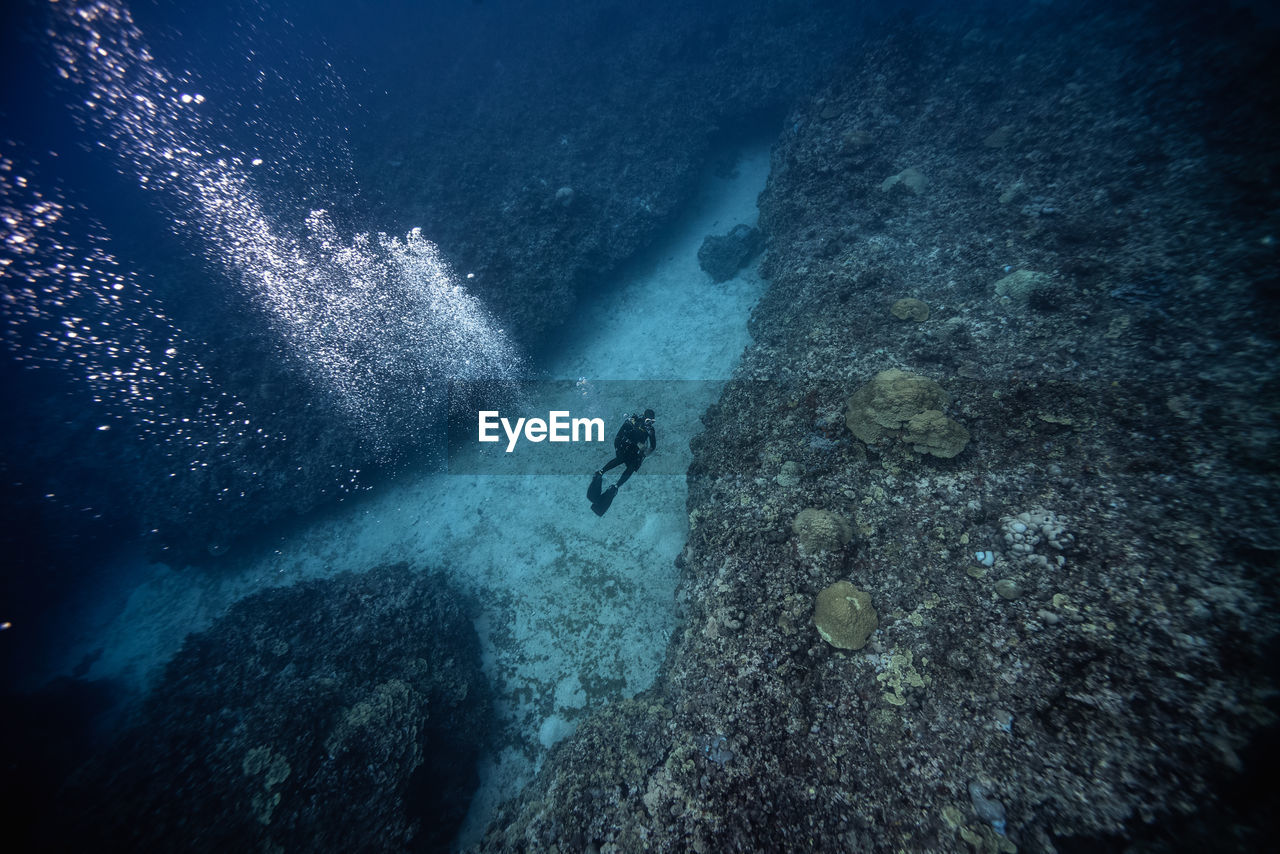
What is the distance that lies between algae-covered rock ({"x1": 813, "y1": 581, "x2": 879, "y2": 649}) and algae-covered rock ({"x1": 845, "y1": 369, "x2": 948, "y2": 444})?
1702mm

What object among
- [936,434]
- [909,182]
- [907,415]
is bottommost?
[936,434]

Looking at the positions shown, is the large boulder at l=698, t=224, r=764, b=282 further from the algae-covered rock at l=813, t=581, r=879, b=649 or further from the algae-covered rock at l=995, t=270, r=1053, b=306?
the algae-covered rock at l=813, t=581, r=879, b=649

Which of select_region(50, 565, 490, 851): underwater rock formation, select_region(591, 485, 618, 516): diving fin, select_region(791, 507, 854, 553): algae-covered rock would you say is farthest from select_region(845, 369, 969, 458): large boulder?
select_region(50, 565, 490, 851): underwater rock formation

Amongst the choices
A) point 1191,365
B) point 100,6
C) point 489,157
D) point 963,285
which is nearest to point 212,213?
point 489,157

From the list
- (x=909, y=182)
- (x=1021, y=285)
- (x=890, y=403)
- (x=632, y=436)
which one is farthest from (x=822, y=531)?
(x=909, y=182)

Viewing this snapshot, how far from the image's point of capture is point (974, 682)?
9.57 ft

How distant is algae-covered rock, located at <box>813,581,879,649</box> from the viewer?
11.1ft

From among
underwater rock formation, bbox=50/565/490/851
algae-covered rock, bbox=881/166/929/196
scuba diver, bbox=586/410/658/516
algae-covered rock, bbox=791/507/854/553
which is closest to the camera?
algae-covered rock, bbox=791/507/854/553

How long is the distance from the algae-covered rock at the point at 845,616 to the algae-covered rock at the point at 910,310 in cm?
384

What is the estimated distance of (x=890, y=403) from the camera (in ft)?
14.1

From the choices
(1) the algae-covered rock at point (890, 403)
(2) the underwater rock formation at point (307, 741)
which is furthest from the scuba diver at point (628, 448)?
(2) the underwater rock formation at point (307, 741)

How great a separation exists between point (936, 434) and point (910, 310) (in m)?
2.25

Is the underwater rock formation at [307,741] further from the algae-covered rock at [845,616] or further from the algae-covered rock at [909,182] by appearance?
the algae-covered rock at [909,182]

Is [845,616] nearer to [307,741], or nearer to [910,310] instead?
[910,310]
